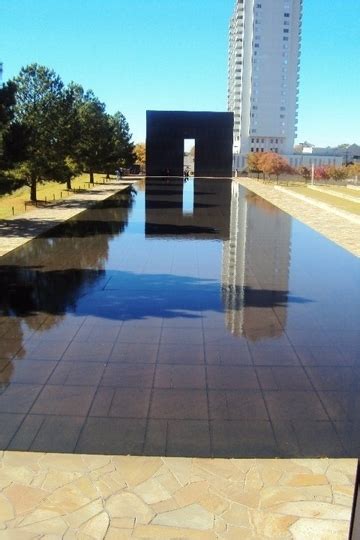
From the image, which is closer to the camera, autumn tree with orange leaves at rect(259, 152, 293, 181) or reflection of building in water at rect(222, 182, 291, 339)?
reflection of building in water at rect(222, 182, 291, 339)

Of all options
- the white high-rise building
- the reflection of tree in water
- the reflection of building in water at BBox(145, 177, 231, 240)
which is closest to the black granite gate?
the reflection of building in water at BBox(145, 177, 231, 240)

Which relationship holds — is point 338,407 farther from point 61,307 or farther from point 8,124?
point 8,124

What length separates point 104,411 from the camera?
533 centimetres

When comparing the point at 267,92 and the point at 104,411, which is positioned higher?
the point at 267,92

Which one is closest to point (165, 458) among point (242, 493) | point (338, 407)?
point (242, 493)

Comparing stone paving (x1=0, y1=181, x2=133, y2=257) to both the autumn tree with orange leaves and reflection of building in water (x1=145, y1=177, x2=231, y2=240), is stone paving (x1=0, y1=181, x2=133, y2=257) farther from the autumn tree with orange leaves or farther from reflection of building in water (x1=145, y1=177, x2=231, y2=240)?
the autumn tree with orange leaves

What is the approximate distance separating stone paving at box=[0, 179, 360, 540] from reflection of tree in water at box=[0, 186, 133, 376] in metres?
2.90

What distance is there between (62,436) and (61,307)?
4.33 m

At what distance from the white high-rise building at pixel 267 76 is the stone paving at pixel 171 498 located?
113 metres

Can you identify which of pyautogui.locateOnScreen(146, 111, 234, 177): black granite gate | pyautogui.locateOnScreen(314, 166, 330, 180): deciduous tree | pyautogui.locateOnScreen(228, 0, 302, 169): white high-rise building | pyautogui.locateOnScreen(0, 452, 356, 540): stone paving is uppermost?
pyautogui.locateOnScreen(228, 0, 302, 169): white high-rise building

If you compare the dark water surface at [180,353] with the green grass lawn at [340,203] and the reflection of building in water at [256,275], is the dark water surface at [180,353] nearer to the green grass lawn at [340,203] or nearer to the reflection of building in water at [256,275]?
the reflection of building in water at [256,275]

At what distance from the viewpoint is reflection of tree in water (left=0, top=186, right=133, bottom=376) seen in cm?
832

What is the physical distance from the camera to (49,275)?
37.4 feet

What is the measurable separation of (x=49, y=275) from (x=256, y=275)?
4.51 meters
